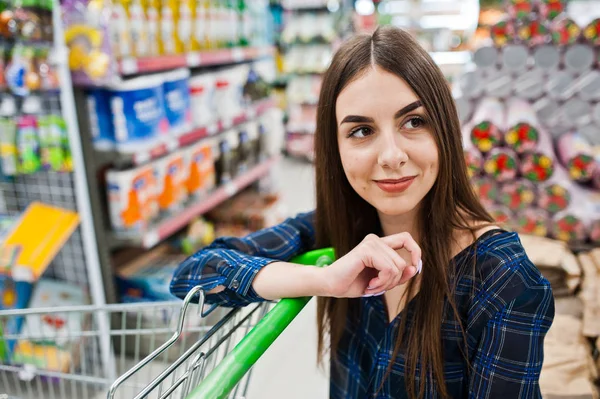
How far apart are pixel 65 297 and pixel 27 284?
0.20 meters

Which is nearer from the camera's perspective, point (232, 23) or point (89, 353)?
point (89, 353)

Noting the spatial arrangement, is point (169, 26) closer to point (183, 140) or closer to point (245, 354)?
point (183, 140)

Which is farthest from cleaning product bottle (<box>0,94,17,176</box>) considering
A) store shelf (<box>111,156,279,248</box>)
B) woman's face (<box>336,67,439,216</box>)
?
woman's face (<box>336,67,439,216</box>)

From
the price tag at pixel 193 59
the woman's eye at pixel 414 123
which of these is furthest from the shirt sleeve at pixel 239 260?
the price tag at pixel 193 59

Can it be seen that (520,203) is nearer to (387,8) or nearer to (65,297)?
(65,297)

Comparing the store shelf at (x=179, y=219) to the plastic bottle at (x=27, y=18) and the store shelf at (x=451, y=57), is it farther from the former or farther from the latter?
the store shelf at (x=451, y=57)

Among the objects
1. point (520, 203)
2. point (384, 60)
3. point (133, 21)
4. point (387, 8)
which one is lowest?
point (520, 203)

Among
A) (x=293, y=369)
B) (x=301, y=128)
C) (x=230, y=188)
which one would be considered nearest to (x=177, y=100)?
(x=230, y=188)

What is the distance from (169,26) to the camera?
8.88 feet

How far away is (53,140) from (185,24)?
1109mm

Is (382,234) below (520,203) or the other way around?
the other way around

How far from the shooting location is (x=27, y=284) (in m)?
2.43

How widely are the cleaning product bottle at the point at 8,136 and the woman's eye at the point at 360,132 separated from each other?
1845mm

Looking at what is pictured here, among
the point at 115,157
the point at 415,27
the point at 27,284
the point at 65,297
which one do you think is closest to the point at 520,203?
the point at 115,157
